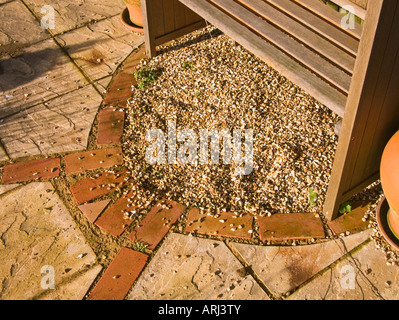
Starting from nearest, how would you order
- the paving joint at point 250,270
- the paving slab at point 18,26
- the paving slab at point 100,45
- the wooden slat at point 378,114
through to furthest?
the wooden slat at point 378,114, the paving joint at point 250,270, the paving slab at point 100,45, the paving slab at point 18,26

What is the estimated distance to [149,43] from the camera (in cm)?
441

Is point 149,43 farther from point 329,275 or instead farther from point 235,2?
point 329,275

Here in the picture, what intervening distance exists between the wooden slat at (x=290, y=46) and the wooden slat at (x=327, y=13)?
32cm

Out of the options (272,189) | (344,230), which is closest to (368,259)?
(344,230)

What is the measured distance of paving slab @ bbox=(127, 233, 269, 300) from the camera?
2893mm

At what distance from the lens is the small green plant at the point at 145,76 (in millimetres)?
4234

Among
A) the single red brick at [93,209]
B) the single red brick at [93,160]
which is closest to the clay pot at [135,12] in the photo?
the single red brick at [93,160]

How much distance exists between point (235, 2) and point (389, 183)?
1.81 metres

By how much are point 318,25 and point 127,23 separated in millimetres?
2302

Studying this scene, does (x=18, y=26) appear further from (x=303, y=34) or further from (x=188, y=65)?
(x=303, y=34)

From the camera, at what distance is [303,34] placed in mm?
3344

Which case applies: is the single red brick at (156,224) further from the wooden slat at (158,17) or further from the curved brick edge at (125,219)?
the wooden slat at (158,17)

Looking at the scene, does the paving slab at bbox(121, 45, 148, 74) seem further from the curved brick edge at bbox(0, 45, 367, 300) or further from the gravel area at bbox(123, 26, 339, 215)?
the curved brick edge at bbox(0, 45, 367, 300)

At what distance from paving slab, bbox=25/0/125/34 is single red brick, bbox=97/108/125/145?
1.44 metres
